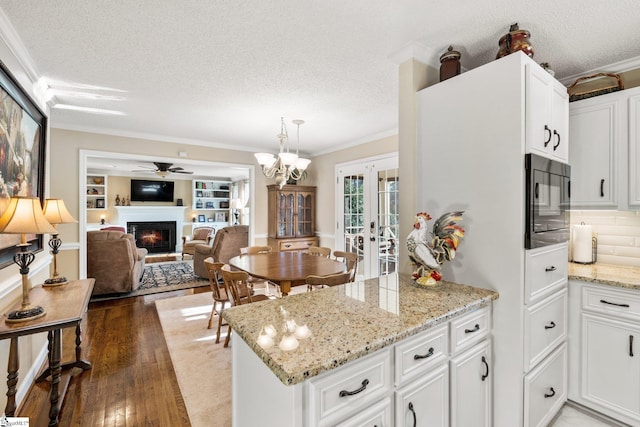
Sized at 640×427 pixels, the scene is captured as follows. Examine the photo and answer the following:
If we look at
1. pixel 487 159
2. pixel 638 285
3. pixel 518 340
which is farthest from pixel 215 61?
pixel 638 285

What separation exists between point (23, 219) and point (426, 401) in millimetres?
2211

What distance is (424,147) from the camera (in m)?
2.03

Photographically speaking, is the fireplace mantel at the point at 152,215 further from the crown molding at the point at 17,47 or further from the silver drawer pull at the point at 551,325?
the silver drawer pull at the point at 551,325

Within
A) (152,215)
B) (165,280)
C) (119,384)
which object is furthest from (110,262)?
(152,215)

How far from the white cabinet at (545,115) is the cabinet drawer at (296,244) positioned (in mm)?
4318

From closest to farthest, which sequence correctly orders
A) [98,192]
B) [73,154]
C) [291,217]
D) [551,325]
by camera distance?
[551,325]
[73,154]
[291,217]
[98,192]

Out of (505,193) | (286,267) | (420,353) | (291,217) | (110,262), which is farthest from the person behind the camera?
(291,217)

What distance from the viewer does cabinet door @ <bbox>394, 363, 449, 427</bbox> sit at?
3.79 feet

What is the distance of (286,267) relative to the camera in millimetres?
3100

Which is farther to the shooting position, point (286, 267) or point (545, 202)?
point (286, 267)

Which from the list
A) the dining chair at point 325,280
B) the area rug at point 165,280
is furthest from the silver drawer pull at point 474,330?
the area rug at point 165,280

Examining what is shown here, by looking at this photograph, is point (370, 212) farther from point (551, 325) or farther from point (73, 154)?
point (73, 154)

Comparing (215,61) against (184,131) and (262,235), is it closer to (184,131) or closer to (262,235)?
(184,131)

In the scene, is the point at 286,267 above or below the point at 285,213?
below
